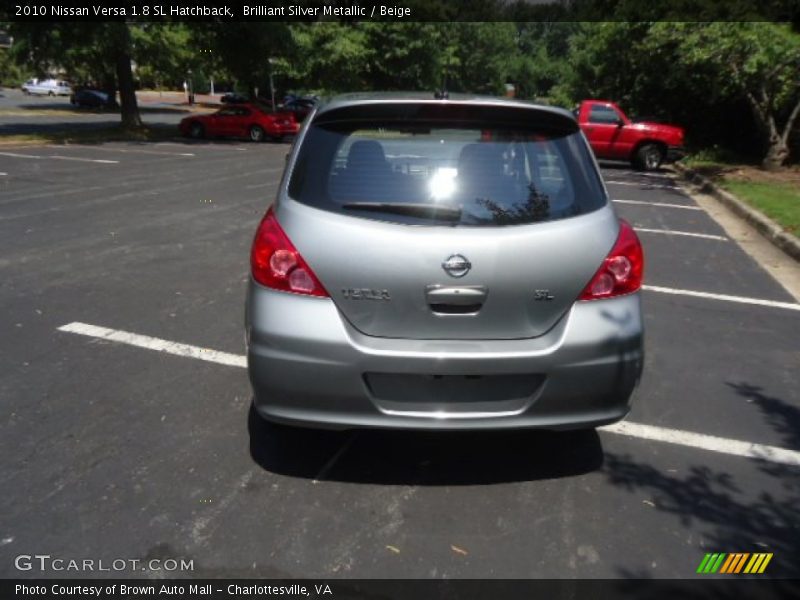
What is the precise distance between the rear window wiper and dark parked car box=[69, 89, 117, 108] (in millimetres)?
46575

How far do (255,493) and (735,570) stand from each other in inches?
80.7

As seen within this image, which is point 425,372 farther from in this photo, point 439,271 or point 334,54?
point 334,54

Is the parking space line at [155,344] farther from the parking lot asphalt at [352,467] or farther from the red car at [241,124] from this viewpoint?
the red car at [241,124]

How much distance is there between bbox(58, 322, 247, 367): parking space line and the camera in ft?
14.4

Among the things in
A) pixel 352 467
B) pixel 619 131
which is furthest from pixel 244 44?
pixel 352 467

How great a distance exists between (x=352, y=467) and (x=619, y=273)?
5.16ft

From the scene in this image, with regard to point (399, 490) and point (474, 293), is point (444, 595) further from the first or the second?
point (474, 293)

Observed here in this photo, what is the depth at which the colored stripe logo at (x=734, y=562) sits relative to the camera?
8.46 ft

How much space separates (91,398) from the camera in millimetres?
3775

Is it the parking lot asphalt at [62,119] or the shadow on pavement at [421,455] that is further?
the parking lot asphalt at [62,119]

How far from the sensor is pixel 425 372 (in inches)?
106

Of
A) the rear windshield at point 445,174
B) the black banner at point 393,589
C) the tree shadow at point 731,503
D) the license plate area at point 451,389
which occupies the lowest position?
the black banner at point 393,589

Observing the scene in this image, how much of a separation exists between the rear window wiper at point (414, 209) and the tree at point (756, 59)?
1451cm
